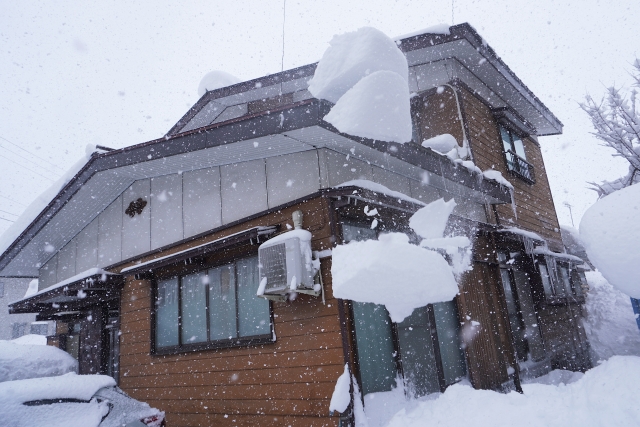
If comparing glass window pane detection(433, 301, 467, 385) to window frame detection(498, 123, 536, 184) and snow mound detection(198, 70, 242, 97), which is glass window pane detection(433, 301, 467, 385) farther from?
snow mound detection(198, 70, 242, 97)

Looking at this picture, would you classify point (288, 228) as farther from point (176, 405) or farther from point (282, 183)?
point (176, 405)

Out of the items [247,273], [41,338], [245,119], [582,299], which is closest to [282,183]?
[245,119]

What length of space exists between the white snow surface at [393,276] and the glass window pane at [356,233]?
1.04m

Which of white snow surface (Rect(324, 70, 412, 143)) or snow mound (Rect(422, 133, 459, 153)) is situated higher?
snow mound (Rect(422, 133, 459, 153))

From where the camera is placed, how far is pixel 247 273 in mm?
6035

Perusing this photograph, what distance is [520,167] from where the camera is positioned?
11977mm

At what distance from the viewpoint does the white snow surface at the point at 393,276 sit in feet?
13.7

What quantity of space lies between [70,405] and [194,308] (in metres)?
2.85

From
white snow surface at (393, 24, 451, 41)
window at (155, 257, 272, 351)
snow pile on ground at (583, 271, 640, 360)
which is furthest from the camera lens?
snow pile on ground at (583, 271, 640, 360)

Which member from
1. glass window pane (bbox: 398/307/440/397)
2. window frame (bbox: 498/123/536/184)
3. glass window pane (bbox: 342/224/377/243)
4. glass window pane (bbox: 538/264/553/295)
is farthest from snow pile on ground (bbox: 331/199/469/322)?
window frame (bbox: 498/123/536/184)

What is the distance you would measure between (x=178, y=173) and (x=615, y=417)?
24.5ft

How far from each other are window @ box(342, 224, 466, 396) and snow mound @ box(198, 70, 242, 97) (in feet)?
26.7

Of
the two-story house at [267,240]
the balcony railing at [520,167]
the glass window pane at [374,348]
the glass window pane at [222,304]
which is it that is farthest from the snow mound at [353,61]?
the balcony railing at [520,167]

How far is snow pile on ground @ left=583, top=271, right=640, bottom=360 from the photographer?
12.1 metres
